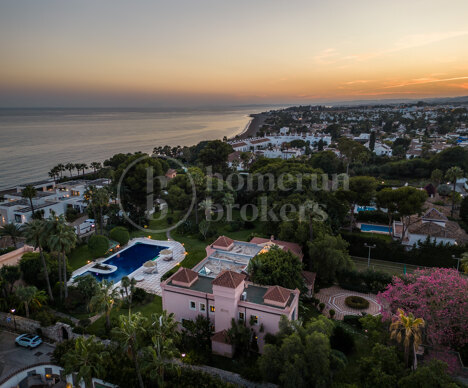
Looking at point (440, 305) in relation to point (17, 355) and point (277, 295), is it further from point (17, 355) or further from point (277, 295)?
point (17, 355)

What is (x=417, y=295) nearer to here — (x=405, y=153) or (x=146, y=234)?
(x=146, y=234)

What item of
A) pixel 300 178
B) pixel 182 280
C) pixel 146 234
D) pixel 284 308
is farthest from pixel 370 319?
pixel 146 234

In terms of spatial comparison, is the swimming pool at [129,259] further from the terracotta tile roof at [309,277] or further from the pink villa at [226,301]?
the terracotta tile roof at [309,277]

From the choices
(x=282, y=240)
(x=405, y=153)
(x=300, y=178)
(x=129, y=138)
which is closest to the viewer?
(x=282, y=240)

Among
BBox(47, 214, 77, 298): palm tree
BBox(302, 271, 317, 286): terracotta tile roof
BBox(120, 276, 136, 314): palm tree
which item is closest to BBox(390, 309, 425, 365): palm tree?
BBox(302, 271, 317, 286): terracotta tile roof

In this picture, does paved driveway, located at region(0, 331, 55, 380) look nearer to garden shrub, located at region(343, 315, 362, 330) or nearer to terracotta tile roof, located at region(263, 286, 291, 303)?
terracotta tile roof, located at region(263, 286, 291, 303)

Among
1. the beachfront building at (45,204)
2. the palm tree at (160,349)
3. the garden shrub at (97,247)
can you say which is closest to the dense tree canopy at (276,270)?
the palm tree at (160,349)
